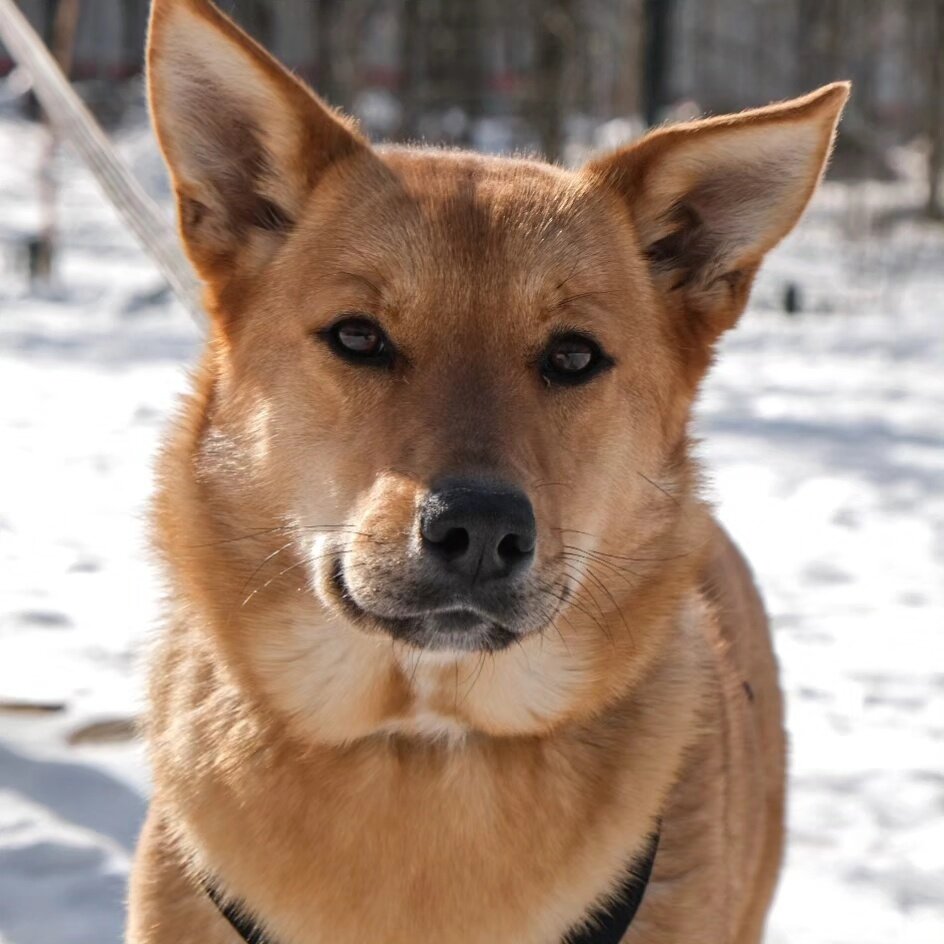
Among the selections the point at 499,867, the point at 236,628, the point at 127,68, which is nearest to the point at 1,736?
the point at 236,628

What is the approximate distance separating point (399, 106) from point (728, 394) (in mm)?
12581

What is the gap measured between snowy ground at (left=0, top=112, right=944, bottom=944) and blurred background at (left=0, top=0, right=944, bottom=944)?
0.04 feet

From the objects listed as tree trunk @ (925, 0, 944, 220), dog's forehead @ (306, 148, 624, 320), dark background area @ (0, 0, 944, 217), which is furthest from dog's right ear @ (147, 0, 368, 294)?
tree trunk @ (925, 0, 944, 220)

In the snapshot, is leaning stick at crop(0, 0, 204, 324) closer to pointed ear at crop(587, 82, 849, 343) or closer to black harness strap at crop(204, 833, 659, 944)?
pointed ear at crop(587, 82, 849, 343)

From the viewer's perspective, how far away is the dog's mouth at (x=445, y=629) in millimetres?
2168

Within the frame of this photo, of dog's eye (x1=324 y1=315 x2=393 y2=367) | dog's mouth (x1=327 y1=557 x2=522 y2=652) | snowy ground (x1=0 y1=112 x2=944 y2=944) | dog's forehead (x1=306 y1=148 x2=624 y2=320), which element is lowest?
snowy ground (x1=0 y1=112 x2=944 y2=944)

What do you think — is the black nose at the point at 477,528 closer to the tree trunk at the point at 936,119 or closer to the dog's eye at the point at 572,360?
the dog's eye at the point at 572,360

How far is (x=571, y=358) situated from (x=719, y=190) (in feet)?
1.70

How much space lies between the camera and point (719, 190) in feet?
8.96

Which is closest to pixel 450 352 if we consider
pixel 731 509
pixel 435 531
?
pixel 435 531

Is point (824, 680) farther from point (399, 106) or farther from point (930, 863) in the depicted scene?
point (399, 106)

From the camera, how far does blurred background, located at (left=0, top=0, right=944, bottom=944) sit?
134 inches

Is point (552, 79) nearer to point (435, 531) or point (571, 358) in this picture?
point (571, 358)

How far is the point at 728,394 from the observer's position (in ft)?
27.9
